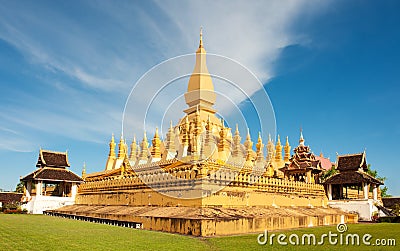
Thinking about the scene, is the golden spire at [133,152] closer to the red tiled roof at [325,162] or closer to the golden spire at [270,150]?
the golden spire at [270,150]

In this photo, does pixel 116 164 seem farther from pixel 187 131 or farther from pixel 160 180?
pixel 160 180

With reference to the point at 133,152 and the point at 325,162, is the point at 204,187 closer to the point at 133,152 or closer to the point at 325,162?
the point at 133,152

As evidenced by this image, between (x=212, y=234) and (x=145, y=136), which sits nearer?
(x=212, y=234)

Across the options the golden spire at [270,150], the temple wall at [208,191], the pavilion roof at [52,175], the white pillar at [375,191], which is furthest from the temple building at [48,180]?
the white pillar at [375,191]

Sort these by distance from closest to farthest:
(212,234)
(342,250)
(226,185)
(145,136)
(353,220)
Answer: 1. (342,250)
2. (212,234)
3. (226,185)
4. (353,220)
5. (145,136)

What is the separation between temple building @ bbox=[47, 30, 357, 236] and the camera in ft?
52.4

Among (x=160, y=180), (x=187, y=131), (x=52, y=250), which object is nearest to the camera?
(x=52, y=250)

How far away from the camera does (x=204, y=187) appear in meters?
16.3

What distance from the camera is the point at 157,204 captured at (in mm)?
19516

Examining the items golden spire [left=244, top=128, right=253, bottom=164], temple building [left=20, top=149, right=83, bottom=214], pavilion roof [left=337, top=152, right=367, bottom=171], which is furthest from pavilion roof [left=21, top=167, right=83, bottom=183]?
pavilion roof [left=337, top=152, right=367, bottom=171]

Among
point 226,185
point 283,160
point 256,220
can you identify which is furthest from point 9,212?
point 283,160

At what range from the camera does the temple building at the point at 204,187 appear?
52.4 feet

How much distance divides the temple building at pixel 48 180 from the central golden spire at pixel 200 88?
12.7m

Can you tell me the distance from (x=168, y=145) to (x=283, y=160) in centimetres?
1462
